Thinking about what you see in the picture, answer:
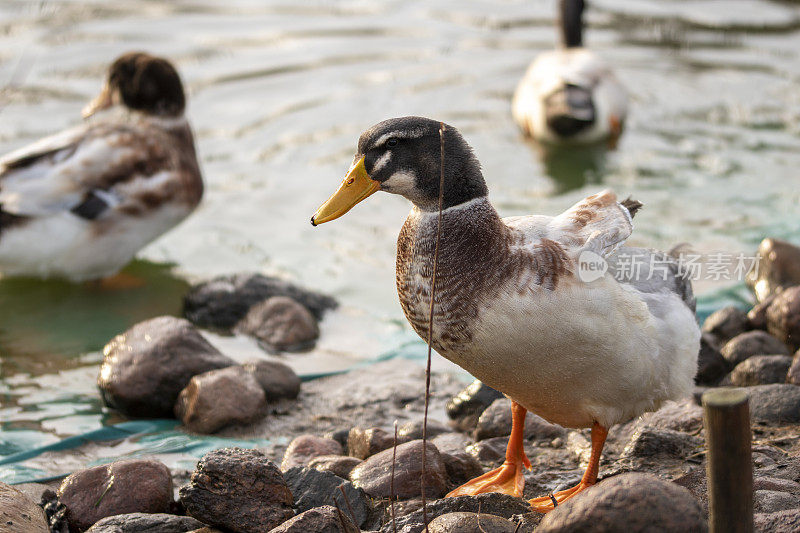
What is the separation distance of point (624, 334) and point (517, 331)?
1.45ft

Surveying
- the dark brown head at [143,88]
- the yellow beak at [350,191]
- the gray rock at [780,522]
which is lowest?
the gray rock at [780,522]

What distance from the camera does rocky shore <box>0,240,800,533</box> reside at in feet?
11.2

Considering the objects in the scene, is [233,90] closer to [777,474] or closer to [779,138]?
[779,138]

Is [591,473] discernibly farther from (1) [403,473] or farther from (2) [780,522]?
(2) [780,522]

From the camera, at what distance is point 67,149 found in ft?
22.0

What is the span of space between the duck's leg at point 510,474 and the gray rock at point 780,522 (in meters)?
1.18

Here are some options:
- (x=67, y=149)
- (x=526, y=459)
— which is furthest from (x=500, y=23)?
(x=526, y=459)

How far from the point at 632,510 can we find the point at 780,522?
2.45 ft

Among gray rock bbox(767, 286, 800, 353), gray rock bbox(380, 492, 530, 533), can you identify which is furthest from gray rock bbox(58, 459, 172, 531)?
gray rock bbox(767, 286, 800, 353)

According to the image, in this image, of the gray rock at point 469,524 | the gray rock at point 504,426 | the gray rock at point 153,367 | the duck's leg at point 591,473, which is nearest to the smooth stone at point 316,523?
the gray rock at point 469,524

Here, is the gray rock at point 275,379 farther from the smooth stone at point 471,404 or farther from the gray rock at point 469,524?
the gray rock at point 469,524

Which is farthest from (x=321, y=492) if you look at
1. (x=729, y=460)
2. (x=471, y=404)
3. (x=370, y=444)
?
(x=729, y=460)

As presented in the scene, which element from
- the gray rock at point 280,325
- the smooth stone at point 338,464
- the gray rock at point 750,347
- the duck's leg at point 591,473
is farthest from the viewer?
the gray rock at point 280,325

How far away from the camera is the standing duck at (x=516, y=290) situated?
3527mm
